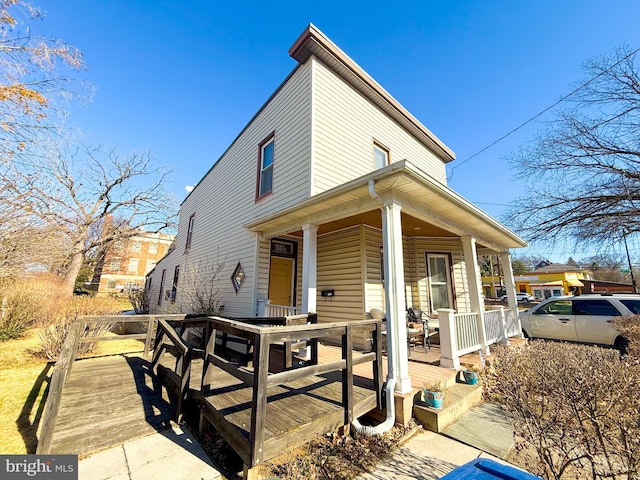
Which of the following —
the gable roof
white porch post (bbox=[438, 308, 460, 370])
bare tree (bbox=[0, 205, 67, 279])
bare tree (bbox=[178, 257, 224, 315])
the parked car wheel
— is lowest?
the parked car wheel

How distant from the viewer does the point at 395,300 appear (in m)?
3.80

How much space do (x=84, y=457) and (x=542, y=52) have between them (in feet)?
41.9

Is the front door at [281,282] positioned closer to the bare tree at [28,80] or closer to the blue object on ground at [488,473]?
the bare tree at [28,80]

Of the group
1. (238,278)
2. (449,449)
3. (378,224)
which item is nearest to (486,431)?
(449,449)

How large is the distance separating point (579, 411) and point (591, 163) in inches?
487

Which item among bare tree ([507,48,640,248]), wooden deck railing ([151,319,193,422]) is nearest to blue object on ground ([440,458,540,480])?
wooden deck railing ([151,319,193,422])

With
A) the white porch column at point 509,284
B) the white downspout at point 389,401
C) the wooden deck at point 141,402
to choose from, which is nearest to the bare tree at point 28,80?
the wooden deck at point 141,402

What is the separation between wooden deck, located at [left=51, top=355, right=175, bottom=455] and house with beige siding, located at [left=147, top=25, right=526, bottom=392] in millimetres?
2715

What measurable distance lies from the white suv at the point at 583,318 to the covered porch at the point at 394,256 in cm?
140

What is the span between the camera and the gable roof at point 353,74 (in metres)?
6.38

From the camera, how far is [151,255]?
3294 cm

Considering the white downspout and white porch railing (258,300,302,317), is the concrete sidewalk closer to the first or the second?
the white downspout

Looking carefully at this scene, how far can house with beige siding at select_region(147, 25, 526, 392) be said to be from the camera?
5160mm

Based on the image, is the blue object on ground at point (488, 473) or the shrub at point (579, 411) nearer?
the blue object on ground at point (488, 473)
